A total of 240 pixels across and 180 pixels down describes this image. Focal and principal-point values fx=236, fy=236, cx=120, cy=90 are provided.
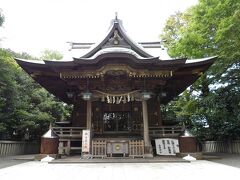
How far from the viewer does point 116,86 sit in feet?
43.8

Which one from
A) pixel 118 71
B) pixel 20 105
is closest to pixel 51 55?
pixel 20 105

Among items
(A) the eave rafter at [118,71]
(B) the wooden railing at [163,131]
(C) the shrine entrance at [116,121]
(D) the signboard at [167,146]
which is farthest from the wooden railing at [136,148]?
(C) the shrine entrance at [116,121]

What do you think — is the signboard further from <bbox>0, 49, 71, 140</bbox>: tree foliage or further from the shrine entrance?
<bbox>0, 49, 71, 140</bbox>: tree foliage

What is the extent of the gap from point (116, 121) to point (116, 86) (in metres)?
2.75

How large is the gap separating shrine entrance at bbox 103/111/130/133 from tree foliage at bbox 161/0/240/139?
15.6 ft

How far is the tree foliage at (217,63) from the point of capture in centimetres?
1292

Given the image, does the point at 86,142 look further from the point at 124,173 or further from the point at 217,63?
the point at 217,63

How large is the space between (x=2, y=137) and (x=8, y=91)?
4.53 metres

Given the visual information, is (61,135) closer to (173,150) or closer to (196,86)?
(173,150)

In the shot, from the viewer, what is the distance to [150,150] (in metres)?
11.5

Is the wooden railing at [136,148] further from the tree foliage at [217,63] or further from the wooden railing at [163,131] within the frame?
the tree foliage at [217,63]

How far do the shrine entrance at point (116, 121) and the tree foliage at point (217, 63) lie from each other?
4.76m

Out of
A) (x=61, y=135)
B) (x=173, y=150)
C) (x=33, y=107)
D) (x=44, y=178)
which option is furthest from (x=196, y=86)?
(x=44, y=178)

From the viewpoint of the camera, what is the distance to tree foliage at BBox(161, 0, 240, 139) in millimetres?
12922
